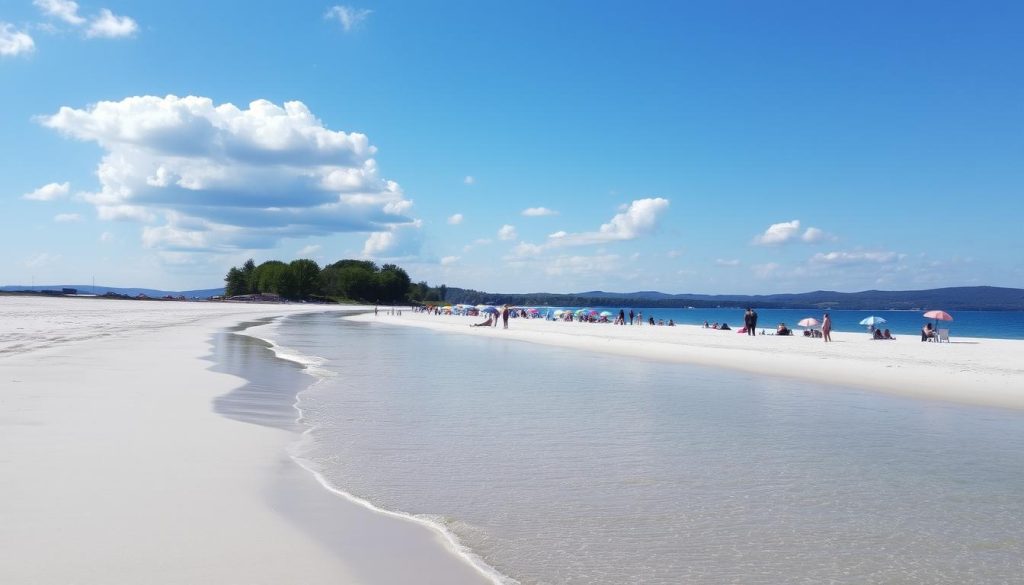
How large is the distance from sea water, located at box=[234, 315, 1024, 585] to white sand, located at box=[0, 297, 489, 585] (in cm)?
56

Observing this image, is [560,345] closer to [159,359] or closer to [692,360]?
[692,360]

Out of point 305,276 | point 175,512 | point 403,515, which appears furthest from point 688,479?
point 305,276

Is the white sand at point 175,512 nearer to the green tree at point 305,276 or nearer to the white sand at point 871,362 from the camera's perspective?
the white sand at point 871,362

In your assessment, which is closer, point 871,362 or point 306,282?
point 871,362

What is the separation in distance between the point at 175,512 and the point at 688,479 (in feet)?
18.3

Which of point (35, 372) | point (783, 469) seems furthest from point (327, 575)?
point (35, 372)

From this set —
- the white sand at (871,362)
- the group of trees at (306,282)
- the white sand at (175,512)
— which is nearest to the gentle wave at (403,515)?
the white sand at (175,512)

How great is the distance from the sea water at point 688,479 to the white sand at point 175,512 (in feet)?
1.84

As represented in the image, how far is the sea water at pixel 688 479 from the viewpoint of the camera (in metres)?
5.75

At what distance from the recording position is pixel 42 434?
917 cm

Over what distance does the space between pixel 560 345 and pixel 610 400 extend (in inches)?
877

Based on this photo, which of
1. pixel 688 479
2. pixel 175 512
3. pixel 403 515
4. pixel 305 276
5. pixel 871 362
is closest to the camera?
pixel 175 512

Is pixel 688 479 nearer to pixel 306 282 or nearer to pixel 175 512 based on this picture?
pixel 175 512

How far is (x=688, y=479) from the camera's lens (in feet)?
27.6
